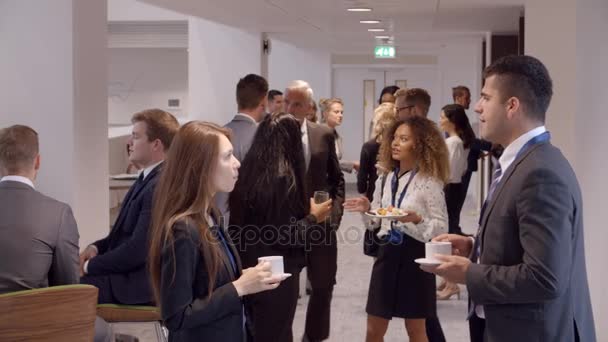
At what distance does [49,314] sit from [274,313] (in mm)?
1298

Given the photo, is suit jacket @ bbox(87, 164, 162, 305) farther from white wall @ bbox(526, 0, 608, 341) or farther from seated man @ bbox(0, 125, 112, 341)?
white wall @ bbox(526, 0, 608, 341)

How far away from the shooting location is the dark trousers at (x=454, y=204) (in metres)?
6.64

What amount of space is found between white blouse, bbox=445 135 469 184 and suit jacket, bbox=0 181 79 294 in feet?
13.0

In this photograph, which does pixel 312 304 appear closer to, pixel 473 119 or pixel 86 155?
pixel 86 155

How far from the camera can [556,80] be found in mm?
4914

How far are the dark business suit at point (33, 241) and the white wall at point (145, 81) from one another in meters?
15.1

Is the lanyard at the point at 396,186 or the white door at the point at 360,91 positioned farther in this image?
the white door at the point at 360,91

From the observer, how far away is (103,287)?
4.12 meters

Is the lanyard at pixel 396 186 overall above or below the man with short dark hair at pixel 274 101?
below

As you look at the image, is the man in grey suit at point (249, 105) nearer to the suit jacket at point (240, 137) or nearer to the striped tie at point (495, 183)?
the suit jacket at point (240, 137)

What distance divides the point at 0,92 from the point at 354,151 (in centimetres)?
1510

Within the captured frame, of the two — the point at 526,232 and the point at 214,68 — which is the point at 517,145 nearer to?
the point at 526,232

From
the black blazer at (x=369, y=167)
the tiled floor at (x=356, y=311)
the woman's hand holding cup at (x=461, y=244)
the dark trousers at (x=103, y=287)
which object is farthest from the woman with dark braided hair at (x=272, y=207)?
the black blazer at (x=369, y=167)

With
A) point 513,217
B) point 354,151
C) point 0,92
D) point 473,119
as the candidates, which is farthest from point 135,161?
point 354,151
